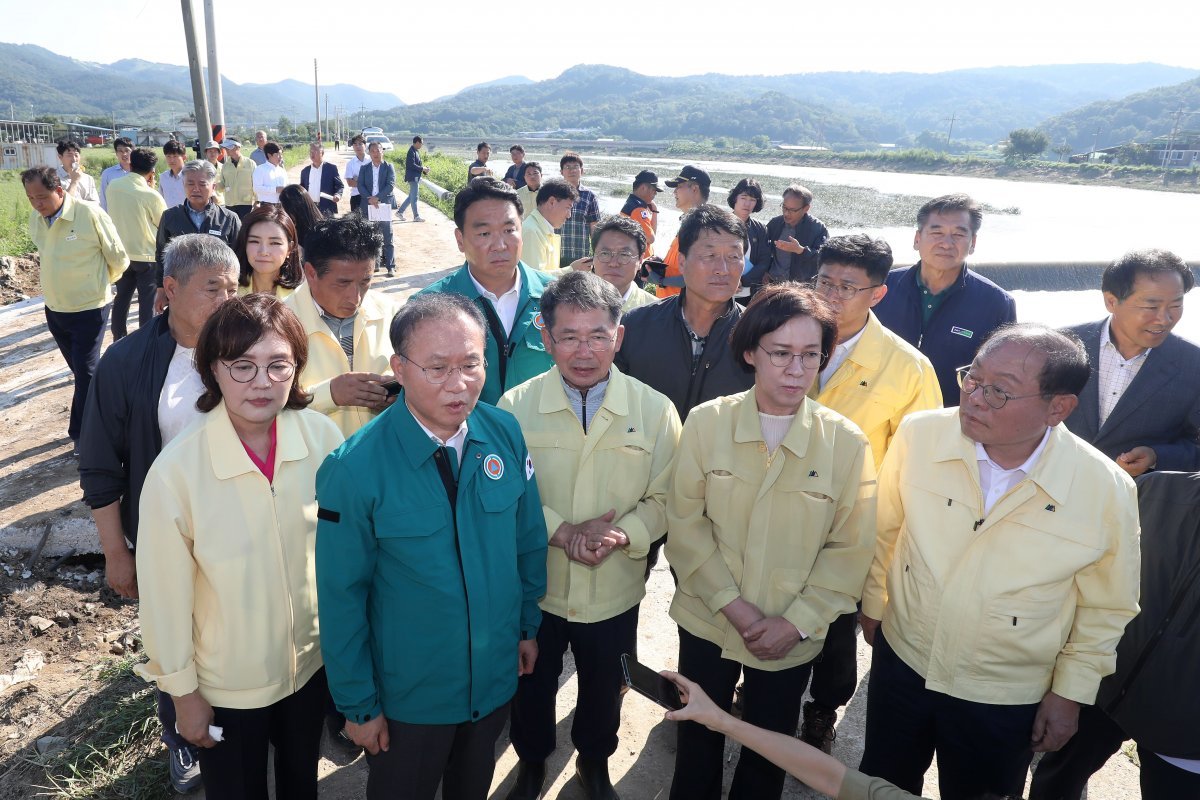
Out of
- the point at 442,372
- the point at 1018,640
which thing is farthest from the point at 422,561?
the point at 1018,640

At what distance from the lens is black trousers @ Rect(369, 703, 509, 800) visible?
193 centimetres

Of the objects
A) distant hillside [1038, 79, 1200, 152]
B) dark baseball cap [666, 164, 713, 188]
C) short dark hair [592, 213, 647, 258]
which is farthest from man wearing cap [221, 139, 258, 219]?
distant hillside [1038, 79, 1200, 152]

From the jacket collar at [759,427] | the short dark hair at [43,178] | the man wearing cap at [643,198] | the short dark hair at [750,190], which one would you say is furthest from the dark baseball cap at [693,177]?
the short dark hair at [43,178]

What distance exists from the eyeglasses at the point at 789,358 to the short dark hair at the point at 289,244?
2448 millimetres

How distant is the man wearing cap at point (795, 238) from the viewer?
6.34m

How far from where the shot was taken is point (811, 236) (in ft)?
21.7

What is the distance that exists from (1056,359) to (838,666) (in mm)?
1433

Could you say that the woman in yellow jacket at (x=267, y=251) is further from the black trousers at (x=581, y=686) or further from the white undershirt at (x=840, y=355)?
the white undershirt at (x=840, y=355)

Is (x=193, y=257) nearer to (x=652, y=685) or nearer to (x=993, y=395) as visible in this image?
(x=652, y=685)

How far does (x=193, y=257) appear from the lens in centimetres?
237

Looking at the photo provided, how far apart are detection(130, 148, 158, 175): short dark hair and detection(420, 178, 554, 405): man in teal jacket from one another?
5.00 m

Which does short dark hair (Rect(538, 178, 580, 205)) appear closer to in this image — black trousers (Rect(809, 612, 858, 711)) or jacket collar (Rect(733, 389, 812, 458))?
jacket collar (Rect(733, 389, 812, 458))


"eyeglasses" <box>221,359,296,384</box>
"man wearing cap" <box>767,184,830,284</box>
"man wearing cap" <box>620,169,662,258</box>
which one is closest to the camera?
"eyeglasses" <box>221,359,296,384</box>

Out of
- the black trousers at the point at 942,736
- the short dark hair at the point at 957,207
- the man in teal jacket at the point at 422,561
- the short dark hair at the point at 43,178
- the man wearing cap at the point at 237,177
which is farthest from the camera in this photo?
the man wearing cap at the point at 237,177
